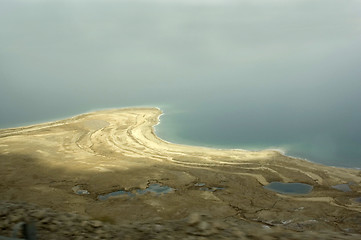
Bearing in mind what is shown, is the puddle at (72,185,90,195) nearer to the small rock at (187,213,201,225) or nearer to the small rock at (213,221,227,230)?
the small rock at (187,213,201,225)

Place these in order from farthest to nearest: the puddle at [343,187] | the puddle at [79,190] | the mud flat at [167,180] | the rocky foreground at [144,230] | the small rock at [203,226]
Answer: the puddle at [343,187], the puddle at [79,190], the mud flat at [167,180], the small rock at [203,226], the rocky foreground at [144,230]

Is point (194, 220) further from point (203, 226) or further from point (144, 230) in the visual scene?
point (144, 230)

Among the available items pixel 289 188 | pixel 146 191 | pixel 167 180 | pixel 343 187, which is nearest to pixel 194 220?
pixel 146 191

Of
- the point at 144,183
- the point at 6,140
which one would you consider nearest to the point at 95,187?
the point at 144,183

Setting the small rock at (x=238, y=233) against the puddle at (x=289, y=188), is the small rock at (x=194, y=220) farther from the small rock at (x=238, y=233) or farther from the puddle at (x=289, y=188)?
the puddle at (x=289, y=188)

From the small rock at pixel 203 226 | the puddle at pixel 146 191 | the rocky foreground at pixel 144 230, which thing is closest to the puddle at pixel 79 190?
the puddle at pixel 146 191

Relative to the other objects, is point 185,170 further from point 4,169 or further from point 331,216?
point 4,169
